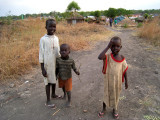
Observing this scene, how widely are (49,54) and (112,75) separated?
0.99 meters

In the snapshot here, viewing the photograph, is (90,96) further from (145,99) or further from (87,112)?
(145,99)

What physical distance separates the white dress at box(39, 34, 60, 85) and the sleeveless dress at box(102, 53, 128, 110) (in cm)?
81

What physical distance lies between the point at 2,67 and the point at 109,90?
279 centimetres

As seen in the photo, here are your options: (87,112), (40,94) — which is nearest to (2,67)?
(40,94)

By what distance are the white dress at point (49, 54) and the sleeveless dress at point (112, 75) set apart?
2.65ft

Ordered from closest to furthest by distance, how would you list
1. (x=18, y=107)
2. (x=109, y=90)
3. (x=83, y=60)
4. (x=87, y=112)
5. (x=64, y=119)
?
(x=109, y=90) < (x=64, y=119) < (x=87, y=112) < (x=18, y=107) < (x=83, y=60)

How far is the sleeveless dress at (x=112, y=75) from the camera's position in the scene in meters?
1.66

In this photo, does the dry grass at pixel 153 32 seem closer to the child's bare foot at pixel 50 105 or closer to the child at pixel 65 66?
the child at pixel 65 66

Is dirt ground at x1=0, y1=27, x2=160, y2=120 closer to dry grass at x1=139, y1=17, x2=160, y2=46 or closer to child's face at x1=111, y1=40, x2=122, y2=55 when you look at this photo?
child's face at x1=111, y1=40, x2=122, y2=55

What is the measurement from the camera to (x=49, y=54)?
193 cm

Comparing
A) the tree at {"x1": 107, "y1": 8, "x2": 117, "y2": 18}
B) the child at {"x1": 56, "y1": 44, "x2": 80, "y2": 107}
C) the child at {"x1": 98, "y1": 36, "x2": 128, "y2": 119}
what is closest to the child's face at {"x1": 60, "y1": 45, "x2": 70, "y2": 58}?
the child at {"x1": 56, "y1": 44, "x2": 80, "y2": 107}

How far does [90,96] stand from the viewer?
2.49 meters

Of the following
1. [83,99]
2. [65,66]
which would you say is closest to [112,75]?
→ [65,66]

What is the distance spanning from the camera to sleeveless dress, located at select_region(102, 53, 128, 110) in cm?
166
